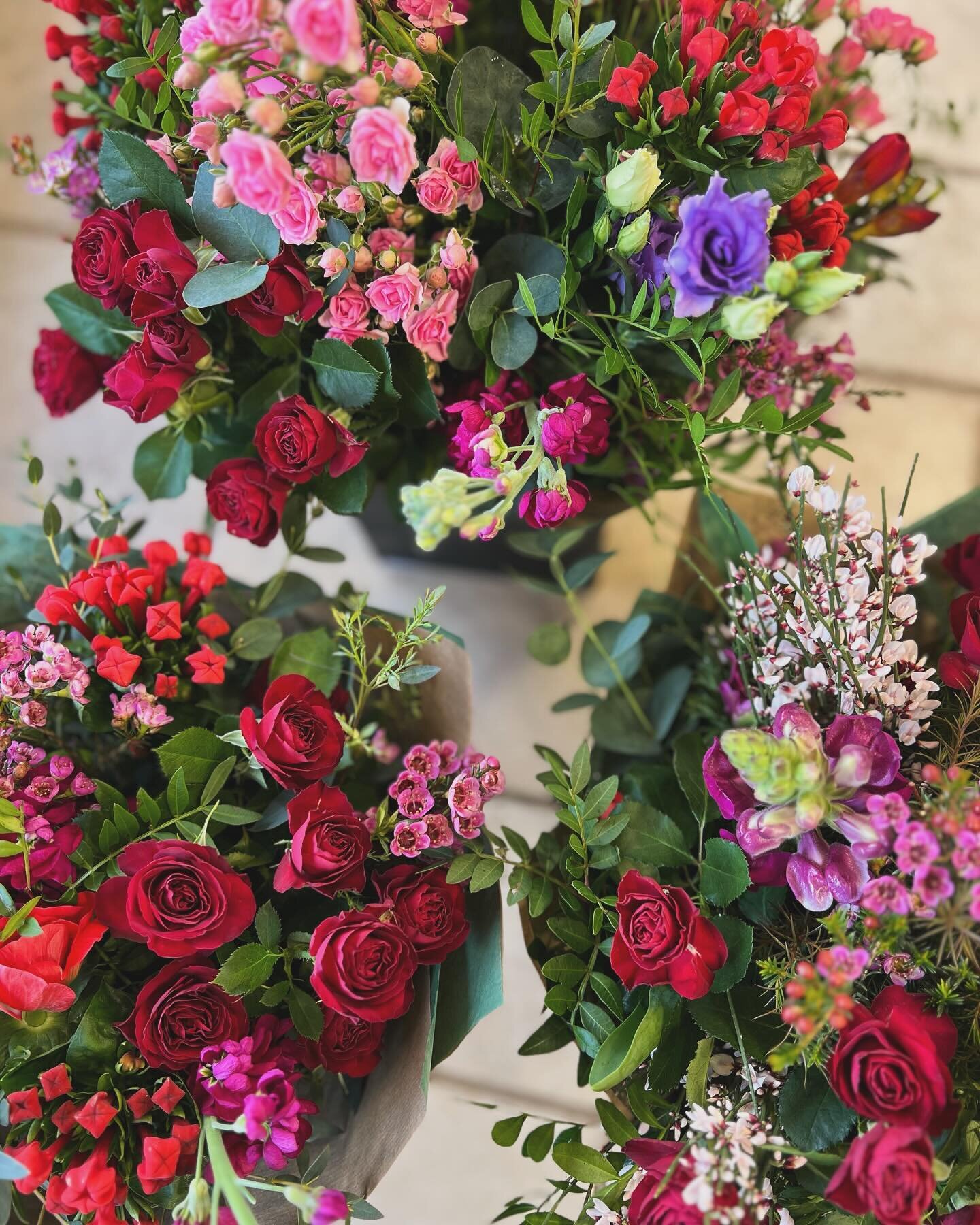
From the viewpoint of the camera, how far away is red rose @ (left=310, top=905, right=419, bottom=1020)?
21.2 inches

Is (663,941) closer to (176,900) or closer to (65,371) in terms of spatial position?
(176,900)

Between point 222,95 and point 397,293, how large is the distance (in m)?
0.16

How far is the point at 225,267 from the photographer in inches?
23.1

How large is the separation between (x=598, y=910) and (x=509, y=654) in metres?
0.46

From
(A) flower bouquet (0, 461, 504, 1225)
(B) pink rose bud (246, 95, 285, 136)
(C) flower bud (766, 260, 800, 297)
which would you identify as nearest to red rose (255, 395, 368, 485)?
(A) flower bouquet (0, 461, 504, 1225)

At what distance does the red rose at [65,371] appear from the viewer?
30.4 inches

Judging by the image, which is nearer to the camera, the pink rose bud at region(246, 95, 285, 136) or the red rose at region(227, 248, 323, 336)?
the pink rose bud at region(246, 95, 285, 136)

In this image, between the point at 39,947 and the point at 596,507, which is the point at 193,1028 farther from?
the point at 596,507

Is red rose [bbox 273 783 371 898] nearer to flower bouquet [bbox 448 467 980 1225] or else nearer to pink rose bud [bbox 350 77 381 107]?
flower bouquet [bbox 448 467 980 1225]

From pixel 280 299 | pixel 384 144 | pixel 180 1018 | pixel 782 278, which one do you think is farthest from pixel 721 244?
pixel 180 1018

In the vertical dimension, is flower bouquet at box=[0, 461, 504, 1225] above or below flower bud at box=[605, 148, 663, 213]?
below

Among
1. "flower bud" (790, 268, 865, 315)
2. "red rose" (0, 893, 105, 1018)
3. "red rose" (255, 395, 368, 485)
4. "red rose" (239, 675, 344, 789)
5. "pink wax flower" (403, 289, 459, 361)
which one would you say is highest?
"flower bud" (790, 268, 865, 315)

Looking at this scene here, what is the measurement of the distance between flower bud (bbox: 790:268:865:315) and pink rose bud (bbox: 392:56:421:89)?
25 centimetres

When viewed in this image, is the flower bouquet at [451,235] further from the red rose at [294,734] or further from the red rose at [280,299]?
the red rose at [294,734]
